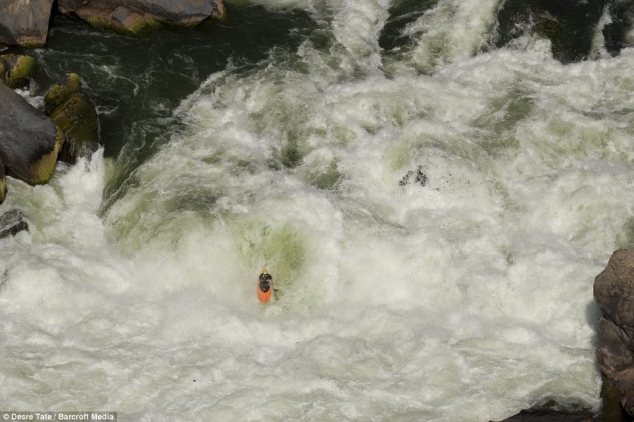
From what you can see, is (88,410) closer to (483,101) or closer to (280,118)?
(280,118)

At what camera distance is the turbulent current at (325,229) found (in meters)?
12.2

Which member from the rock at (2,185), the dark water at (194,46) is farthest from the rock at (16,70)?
the rock at (2,185)

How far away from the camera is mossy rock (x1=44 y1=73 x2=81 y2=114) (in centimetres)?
1708

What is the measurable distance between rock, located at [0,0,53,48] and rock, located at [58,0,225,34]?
0.96 meters

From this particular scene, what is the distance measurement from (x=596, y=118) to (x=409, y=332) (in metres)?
6.53

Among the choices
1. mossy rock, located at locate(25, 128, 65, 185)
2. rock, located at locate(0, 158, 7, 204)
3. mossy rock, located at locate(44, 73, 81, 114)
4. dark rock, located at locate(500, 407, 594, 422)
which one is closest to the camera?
dark rock, located at locate(500, 407, 594, 422)

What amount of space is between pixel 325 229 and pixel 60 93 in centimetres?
658

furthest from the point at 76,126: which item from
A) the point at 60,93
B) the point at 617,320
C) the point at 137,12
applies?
the point at 617,320

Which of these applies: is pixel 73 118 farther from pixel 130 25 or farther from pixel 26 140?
pixel 130 25

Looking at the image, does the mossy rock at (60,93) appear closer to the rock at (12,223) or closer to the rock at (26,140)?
the rock at (26,140)

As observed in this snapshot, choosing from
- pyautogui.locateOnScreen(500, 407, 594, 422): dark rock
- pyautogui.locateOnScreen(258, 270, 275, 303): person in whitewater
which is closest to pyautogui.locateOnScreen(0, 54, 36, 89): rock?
pyautogui.locateOnScreen(258, 270, 275, 303): person in whitewater

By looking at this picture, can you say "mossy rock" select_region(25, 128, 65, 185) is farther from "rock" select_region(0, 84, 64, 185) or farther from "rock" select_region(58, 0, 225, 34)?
"rock" select_region(58, 0, 225, 34)

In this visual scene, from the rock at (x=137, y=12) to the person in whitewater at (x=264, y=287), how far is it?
8147 millimetres

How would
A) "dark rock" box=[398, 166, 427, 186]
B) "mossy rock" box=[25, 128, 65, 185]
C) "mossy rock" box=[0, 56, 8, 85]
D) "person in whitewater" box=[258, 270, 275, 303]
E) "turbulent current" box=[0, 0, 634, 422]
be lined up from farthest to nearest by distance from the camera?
1. "mossy rock" box=[0, 56, 8, 85]
2. "mossy rock" box=[25, 128, 65, 185]
3. "dark rock" box=[398, 166, 427, 186]
4. "person in whitewater" box=[258, 270, 275, 303]
5. "turbulent current" box=[0, 0, 634, 422]
